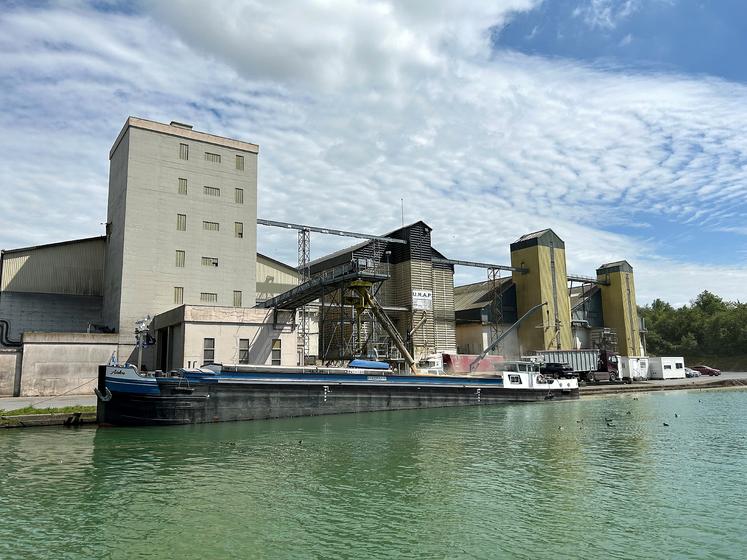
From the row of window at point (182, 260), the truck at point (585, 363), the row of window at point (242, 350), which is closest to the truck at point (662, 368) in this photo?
the truck at point (585, 363)

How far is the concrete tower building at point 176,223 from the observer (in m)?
38.8

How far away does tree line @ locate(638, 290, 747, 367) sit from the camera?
291 ft

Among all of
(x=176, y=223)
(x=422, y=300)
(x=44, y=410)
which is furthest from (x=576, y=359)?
(x=44, y=410)

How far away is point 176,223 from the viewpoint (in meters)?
40.6

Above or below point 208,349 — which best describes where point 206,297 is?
above

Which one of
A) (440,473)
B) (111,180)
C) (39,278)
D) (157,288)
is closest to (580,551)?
(440,473)

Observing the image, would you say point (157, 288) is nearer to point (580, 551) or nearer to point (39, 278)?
point (39, 278)

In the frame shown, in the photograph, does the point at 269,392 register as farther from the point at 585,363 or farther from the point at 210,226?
the point at 585,363

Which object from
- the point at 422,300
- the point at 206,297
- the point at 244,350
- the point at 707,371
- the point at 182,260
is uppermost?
the point at 182,260

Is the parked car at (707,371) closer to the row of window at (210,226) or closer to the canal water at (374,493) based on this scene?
the canal water at (374,493)

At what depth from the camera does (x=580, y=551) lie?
31.9ft

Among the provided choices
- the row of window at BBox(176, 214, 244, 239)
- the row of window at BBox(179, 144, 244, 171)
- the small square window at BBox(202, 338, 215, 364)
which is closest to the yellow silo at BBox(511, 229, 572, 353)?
the row of window at BBox(176, 214, 244, 239)

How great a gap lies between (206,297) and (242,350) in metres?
8.36

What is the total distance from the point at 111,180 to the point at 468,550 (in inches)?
1721
